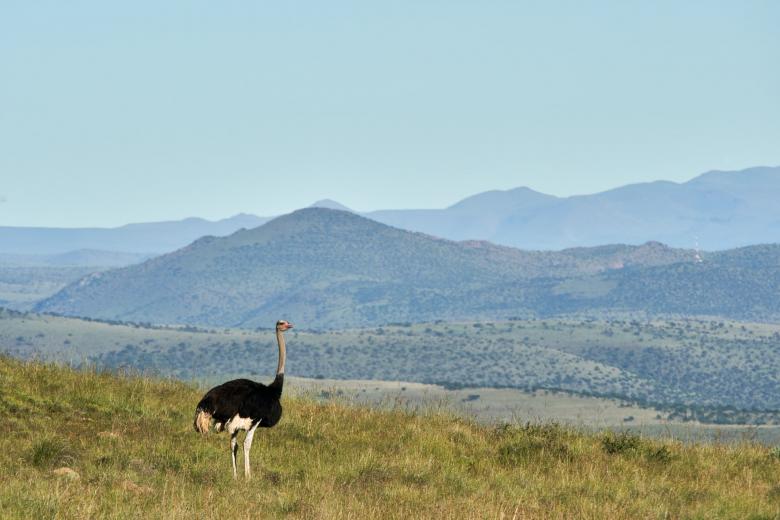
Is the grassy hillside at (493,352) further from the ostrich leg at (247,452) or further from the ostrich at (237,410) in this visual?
the ostrich leg at (247,452)

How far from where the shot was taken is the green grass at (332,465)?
1216 cm

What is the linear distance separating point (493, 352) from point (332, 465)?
14327 cm

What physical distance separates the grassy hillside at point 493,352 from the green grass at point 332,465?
114m

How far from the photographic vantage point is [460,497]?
43.8 feet

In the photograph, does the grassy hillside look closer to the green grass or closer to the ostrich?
the green grass

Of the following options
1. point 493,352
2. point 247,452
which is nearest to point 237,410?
point 247,452

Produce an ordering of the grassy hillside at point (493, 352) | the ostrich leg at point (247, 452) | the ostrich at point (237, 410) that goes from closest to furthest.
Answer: the ostrich leg at point (247, 452)
the ostrich at point (237, 410)
the grassy hillside at point (493, 352)

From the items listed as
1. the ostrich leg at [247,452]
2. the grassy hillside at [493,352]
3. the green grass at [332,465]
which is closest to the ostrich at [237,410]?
the ostrich leg at [247,452]

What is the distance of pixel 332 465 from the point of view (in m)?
14.9

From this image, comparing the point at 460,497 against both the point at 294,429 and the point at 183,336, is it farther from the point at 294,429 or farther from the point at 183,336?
the point at 183,336

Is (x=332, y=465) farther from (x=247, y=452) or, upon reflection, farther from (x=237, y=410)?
(x=237, y=410)

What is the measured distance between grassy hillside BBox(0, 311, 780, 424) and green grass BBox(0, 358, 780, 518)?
114488 millimetres

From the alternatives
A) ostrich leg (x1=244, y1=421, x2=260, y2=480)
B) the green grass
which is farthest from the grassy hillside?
ostrich leg (x1=244, y1=421, x2=260, y2=480)

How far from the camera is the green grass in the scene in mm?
12164
